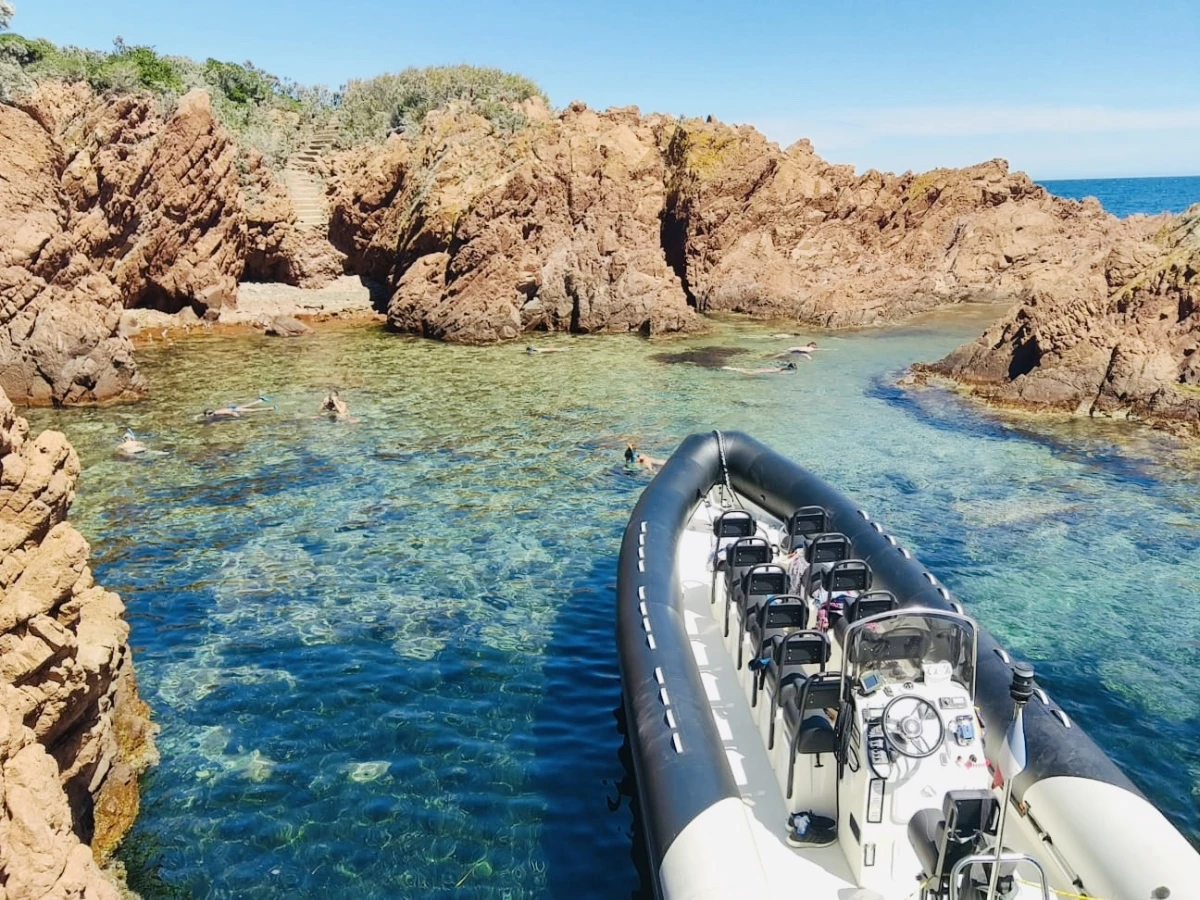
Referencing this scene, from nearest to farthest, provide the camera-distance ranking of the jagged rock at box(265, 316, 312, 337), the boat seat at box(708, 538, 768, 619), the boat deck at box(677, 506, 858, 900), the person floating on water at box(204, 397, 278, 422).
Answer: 1. the boat deck at box(677, 506, 858, 900)
2. the boat seat at box(708, 538, 768, 619)
3. the person floating on water at box(204, 397, 278, 422)
4. the jagged rock at box(265, 316, 312, 337)

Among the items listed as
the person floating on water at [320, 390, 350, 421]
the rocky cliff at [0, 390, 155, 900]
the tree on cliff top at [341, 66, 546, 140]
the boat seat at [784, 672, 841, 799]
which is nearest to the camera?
the rocky cliff at [0, 390, 155, 900]

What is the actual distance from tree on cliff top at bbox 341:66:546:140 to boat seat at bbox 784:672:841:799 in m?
40.4

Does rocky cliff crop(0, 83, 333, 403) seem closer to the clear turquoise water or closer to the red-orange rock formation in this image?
the clear turquoise water

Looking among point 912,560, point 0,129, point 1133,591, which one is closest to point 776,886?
point 912,560

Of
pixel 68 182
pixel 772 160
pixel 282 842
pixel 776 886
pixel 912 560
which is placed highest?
pixel 772 160

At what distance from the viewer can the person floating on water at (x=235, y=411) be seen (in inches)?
863

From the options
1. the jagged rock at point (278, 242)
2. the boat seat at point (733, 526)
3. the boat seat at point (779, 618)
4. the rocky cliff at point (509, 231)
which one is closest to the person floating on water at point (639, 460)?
the boat seat at point (733, 526)

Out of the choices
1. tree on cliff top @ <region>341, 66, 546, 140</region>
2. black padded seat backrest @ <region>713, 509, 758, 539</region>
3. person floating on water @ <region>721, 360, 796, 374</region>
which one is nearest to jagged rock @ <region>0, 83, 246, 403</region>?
tree on cliff top @ <region>341, 66, 546, 140</region>

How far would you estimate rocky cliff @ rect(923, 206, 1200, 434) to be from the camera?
22.0 m

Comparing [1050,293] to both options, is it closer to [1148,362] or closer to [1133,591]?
[1148,362]

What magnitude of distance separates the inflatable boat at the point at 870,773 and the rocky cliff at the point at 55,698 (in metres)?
3.99

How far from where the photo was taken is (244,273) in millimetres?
39125

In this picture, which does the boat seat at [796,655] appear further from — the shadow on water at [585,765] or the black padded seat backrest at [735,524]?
the black padded seat backrest at [735,524]

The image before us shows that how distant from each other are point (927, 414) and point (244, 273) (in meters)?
30.7
